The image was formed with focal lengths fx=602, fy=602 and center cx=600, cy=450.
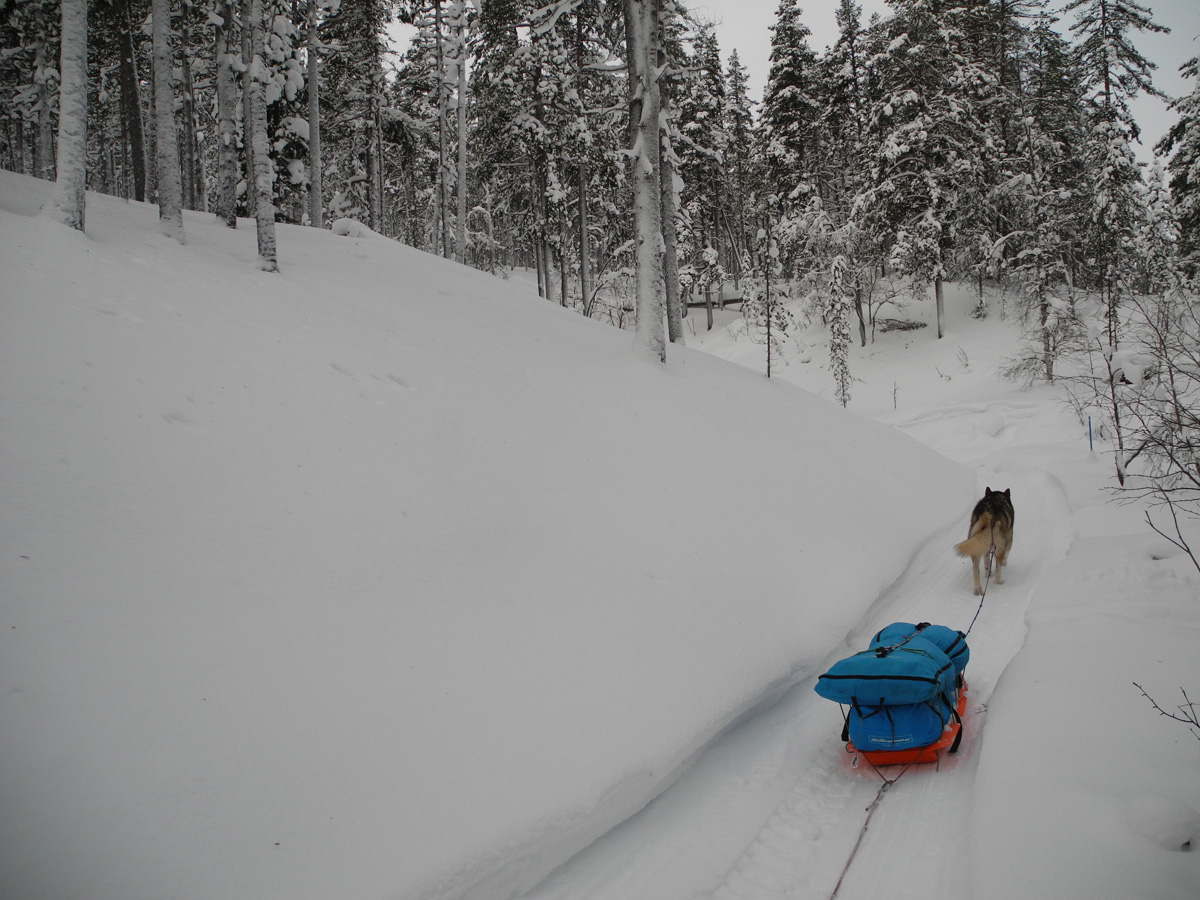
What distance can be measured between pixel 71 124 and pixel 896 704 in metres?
11.1

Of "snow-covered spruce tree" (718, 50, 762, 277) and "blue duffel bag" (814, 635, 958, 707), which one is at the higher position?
"snow-covered spruce tree" (718, 50, 762, 277)

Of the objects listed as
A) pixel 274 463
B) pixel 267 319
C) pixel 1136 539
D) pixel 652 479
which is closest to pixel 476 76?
pixel 267 319

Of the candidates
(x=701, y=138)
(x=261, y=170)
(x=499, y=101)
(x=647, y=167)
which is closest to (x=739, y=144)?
(x=701, y=138)

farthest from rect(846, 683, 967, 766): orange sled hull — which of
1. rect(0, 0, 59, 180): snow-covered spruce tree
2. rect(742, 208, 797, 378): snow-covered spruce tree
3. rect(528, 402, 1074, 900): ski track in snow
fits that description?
rect(0, 0, 59, 180): snow-covered spruce tree

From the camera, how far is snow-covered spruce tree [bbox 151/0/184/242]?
960 cm

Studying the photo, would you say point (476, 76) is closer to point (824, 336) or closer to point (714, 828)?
point (824, 336)

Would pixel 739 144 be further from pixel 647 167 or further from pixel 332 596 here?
pixel 332 596

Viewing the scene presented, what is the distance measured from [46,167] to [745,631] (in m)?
28.3

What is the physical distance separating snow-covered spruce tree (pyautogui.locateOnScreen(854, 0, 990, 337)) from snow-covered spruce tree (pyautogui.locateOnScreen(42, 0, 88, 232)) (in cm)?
2469

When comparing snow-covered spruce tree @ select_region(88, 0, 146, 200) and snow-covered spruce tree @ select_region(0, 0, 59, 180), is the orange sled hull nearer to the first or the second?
snow-covered spruce tree @ select_region(88, 0, 146, 200)

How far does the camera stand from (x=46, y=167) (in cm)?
2105

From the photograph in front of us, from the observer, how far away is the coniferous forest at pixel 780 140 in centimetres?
1622

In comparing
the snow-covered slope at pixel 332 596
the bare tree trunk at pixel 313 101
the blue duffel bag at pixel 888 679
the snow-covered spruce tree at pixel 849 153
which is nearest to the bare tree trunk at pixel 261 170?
the snow-covered slope at pixel 332 596

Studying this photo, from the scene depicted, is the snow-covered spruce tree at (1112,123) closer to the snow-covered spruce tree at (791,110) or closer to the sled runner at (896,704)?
the snow-covered spruce tree at (791,110)
